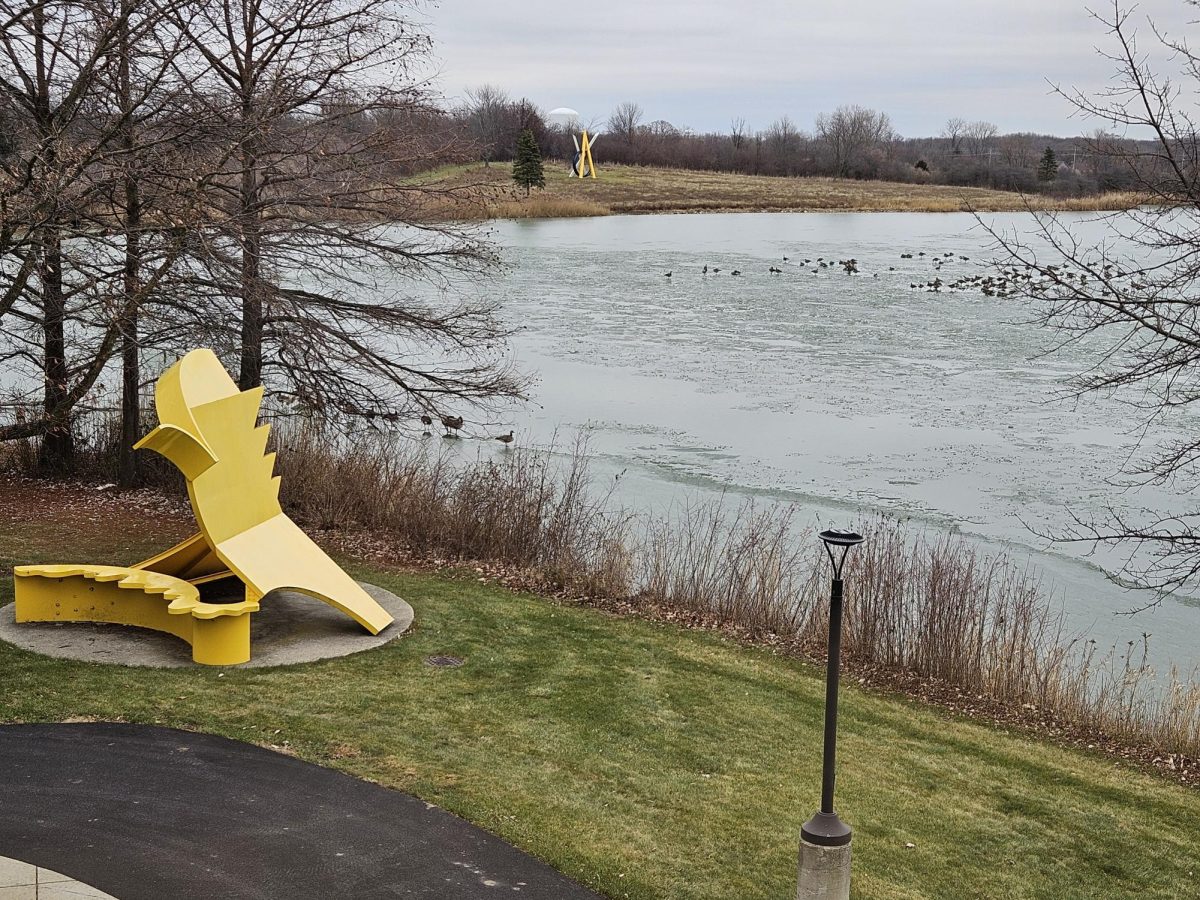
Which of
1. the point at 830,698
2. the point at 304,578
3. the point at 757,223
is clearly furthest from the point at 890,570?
the point at 757,223

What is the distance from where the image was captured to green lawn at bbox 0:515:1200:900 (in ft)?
25.2

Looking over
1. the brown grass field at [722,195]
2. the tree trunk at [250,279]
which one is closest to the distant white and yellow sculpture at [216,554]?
the tree trunk at [250,279]

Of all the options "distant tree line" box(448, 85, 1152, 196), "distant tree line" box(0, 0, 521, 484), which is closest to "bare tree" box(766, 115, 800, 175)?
"distant tree line" box(448, 85, 1152, 196)

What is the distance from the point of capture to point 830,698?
21.1 ft

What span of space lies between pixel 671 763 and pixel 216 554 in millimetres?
4286

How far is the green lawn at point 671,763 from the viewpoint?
25.2 feet

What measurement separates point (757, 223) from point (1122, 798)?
63405mm

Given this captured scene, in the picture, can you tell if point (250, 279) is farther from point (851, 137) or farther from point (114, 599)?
point (851, 137)

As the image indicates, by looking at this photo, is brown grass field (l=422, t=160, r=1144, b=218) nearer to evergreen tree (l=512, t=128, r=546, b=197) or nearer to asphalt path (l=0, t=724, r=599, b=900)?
evergreen tree (l=512, t=128, r=546, b=197)

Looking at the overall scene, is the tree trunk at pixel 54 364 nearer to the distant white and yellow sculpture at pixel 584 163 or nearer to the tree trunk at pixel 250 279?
the tree trunk at pixel 250 279

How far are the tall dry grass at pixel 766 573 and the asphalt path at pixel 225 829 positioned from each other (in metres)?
6.27

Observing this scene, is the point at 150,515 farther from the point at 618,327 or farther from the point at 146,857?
the point at 618,327

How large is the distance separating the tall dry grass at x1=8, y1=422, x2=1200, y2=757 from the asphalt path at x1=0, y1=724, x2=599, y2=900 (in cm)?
627

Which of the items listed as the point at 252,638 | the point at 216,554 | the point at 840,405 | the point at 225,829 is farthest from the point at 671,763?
the point at 840,405
